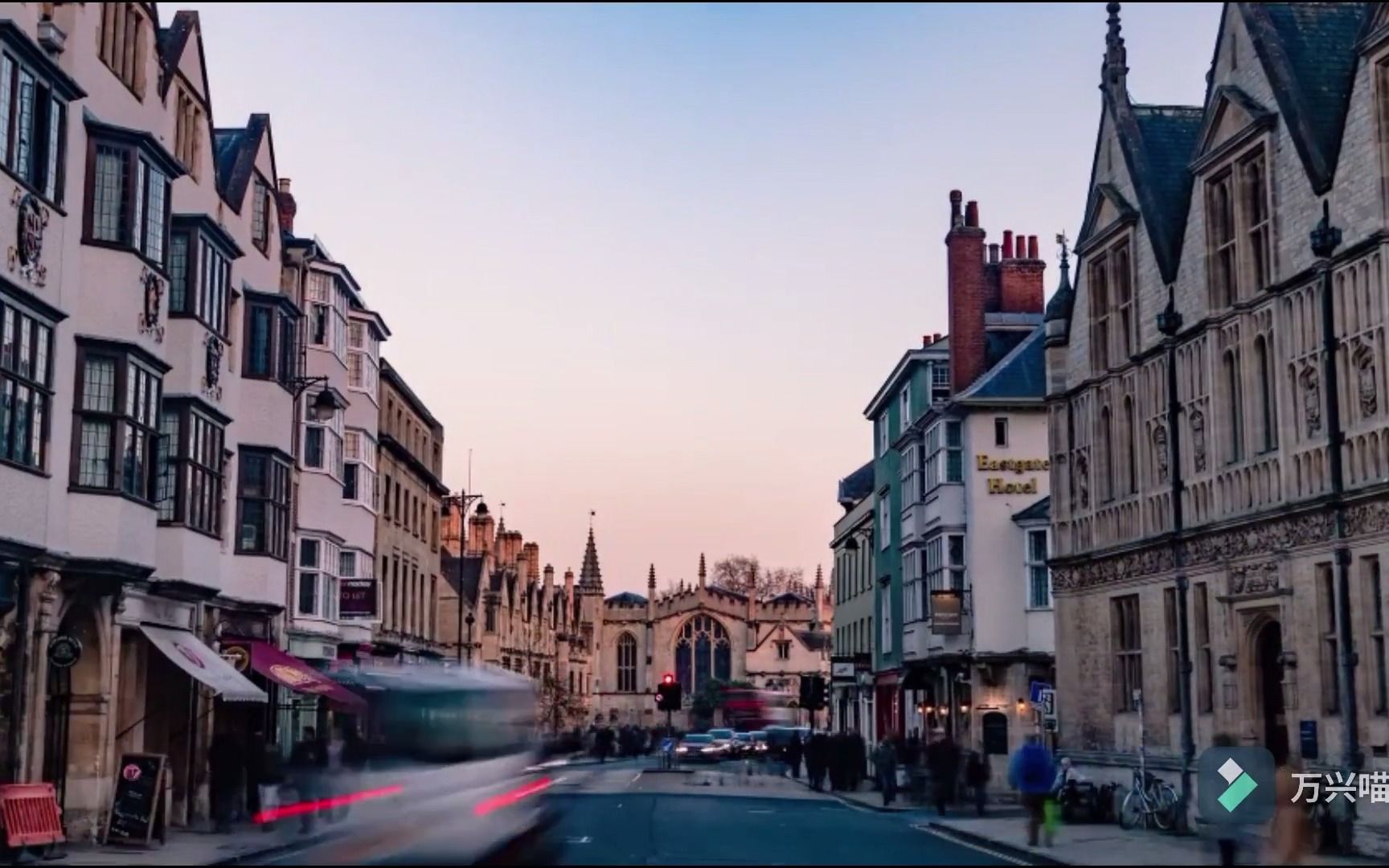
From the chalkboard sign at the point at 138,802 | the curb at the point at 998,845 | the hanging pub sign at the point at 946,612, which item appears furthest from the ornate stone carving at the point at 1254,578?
the hanging pub sign at the point at 946,612

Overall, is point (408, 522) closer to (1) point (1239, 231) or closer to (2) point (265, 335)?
(2) point (265, 335)

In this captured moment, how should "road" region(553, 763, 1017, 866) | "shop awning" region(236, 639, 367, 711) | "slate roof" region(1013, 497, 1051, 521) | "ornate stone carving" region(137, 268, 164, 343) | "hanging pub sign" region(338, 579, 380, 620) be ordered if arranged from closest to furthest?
"road" region(553, 763, 1017, 866)
"ornate stone carving" region(137, 268, 164, 343)
"shop awning" region(236, 639, 367, 711)
"hanging pub sign" region(338, 579, 380, 620)
"slate roof" region(1013, 497, 1051, 521)

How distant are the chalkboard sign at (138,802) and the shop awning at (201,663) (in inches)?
98.7

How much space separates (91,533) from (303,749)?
5.55 metres

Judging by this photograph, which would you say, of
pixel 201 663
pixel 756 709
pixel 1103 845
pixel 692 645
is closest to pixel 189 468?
pixel 201 663

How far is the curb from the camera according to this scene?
2442 centimetres

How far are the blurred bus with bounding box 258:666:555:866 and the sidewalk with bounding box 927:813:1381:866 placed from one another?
7.58 meters

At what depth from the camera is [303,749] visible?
28.5 metres

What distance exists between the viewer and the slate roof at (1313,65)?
86.3ft

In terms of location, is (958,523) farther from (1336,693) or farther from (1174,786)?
(1336,693)

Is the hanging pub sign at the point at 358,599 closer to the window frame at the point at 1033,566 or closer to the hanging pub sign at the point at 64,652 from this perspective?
the hanging pub sign at the point at 64,652

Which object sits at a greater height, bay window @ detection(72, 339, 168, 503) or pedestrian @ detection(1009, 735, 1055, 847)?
bay window @ detection(72, 339, 168, 503)

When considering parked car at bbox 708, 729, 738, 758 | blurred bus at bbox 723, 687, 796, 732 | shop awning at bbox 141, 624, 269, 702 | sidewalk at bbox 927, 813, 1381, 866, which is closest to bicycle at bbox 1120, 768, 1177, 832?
sidewalk at bbox 927, 813, 1381, 866

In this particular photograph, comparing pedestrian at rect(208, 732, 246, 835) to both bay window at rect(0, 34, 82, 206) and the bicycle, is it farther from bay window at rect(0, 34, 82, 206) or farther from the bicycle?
the bicycle
